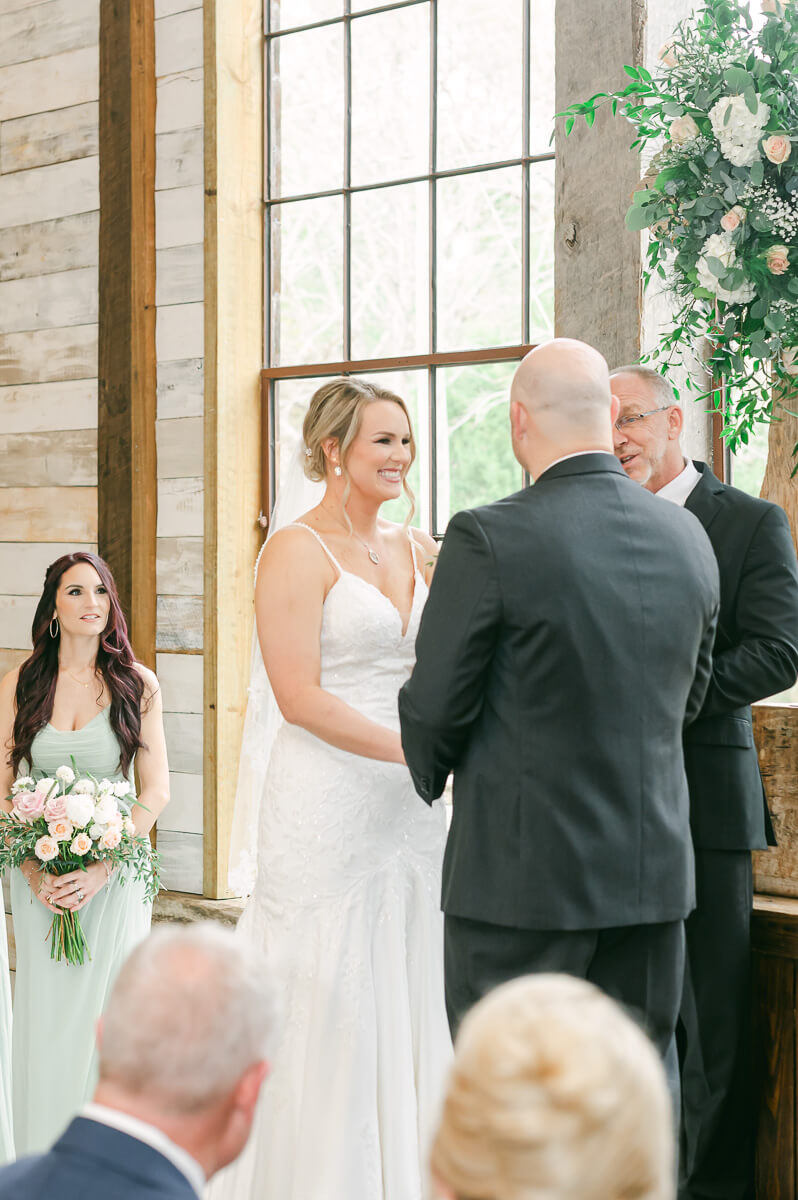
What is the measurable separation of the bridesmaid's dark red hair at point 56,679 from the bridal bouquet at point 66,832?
0.21m

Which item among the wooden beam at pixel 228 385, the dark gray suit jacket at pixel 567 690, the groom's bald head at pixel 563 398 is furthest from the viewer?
the wooden beam at pixel 228 385

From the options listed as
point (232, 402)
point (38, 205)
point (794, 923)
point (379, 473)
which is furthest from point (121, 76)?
point (794, 923)

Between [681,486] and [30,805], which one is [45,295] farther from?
[681,486]

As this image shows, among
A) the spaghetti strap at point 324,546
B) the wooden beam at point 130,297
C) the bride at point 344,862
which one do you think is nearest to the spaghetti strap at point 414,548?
the bride at point 344,862

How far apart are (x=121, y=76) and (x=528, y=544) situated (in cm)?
329

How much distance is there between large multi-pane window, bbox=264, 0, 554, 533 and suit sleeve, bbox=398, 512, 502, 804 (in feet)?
6.85

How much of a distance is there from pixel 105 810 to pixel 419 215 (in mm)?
2201

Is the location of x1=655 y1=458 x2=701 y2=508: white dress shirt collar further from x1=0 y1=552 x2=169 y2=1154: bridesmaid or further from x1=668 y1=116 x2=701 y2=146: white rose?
x1=0 y1=552 x2=169 y2=1154: bridesmaid

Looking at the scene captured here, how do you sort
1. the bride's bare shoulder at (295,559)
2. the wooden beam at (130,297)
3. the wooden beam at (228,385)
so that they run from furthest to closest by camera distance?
the wooden beam at (130,297)
the wooden beam at (228,385)
the bride's bare shoulder at (295,559)

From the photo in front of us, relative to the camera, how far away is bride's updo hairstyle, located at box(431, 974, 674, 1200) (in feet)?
2.76

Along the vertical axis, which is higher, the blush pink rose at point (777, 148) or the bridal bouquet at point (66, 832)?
the blush pink rose at point (777, 148)

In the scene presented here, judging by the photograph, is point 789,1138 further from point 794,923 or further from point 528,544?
point 528,544

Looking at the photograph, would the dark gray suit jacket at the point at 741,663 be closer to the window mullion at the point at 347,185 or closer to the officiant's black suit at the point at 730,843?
the officiant's black suit at the point at 730,843

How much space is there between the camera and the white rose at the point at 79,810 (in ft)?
10.6
